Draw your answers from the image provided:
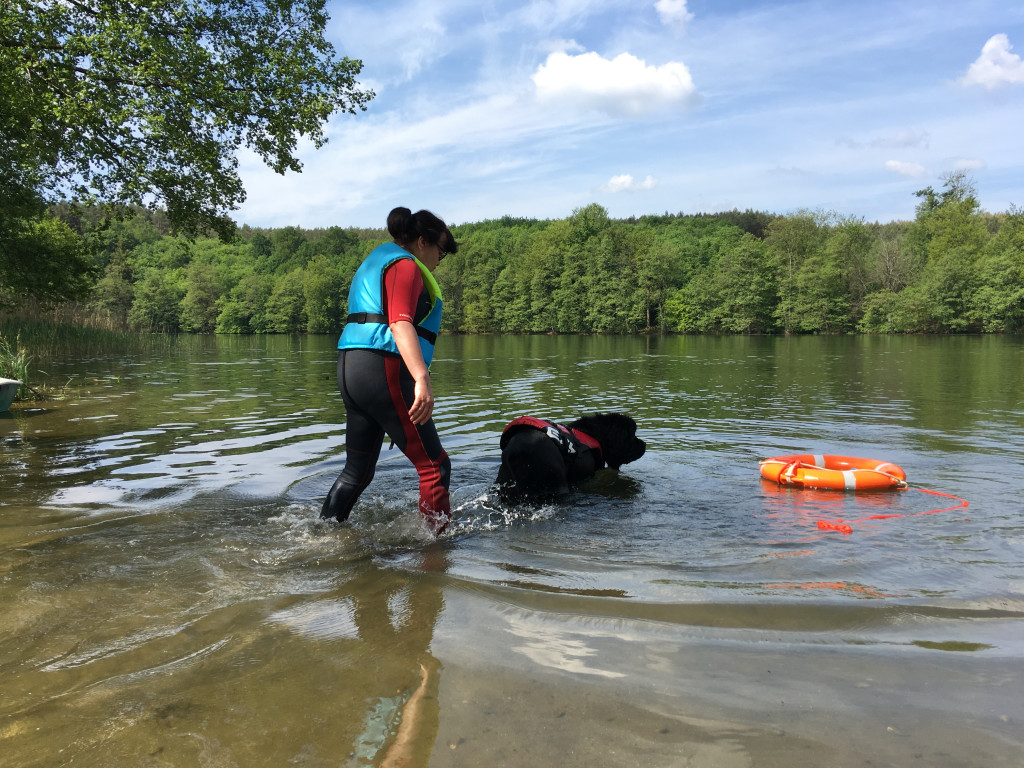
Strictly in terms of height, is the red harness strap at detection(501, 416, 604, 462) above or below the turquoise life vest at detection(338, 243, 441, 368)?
below

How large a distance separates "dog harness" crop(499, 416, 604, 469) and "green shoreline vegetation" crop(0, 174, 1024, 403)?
29.2 meters

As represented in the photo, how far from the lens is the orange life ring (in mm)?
6113

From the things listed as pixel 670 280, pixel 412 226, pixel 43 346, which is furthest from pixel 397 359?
pixel 670 280

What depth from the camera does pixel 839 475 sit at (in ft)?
20.4

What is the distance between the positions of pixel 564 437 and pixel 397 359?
2466mm

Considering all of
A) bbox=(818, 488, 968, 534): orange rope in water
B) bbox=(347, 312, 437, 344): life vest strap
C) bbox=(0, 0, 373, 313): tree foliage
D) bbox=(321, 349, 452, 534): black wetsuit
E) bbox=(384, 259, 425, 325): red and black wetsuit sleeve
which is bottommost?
bbox=(818, 488, 968, 534): orange rope in water

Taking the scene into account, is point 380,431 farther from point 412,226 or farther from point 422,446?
point 412,226

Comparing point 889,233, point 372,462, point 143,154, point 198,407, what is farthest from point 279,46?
point 889,233

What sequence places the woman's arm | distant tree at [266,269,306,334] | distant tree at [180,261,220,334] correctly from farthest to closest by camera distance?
distant tree at [180,261,220,334]
distant tree at [266,269,306,334]
the woman's arm

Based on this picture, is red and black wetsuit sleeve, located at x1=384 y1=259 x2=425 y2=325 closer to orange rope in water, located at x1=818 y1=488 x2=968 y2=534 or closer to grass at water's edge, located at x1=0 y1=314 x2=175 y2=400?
orange rope in water, located at x1=818 y1=488 x2=968 y2=534

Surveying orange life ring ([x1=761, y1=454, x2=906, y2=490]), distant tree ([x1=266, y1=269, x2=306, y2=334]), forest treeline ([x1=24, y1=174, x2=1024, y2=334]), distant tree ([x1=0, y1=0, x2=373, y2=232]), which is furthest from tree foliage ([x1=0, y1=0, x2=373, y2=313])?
distant tree ([x1=266, y1=269, x2=306, y2=334])

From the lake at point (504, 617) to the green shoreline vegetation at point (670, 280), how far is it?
29108mm

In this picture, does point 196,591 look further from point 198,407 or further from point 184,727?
point 198,407

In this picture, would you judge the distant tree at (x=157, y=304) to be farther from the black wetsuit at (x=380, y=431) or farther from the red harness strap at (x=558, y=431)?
the black wetsuit at (x=380, y=431)
